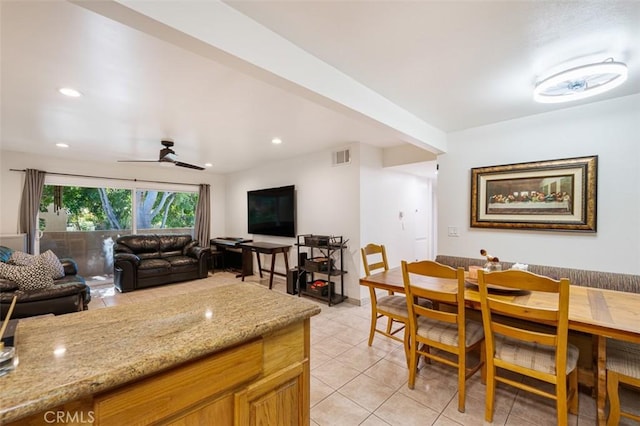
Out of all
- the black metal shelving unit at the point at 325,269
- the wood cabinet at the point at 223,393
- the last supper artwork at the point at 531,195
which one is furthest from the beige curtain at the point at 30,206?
the last supper artwork at the point at 531,195

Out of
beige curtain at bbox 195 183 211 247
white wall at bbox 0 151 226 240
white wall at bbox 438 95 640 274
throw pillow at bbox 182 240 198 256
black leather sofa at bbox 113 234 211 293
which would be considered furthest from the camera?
beige curtain at bbox 195 183 211 247

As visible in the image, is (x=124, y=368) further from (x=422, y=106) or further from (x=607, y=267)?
(x=607, y=267)

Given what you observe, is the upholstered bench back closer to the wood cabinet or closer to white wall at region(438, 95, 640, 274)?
white wall at region(438, 95, 640, 274)

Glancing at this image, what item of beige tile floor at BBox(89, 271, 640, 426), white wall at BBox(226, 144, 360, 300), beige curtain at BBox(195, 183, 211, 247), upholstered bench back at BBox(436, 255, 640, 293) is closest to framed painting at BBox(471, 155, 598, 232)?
upholstered bench back at BBox(436, 255, 640, 293)

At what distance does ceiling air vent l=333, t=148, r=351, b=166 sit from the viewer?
13.9 feet

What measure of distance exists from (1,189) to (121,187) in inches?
64.5

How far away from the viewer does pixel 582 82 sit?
2121 mm

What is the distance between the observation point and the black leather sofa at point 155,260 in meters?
4.72

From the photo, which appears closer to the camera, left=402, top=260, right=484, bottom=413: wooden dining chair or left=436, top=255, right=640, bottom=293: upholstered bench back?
left=402, top=260, right=484, bottom=413: wooden dining chair

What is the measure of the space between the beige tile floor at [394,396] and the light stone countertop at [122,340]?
1.18 metres

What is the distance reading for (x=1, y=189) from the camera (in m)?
4.54

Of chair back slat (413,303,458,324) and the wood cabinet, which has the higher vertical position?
the wood cabinet

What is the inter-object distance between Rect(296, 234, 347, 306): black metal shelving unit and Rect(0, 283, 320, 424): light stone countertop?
9.18 feet

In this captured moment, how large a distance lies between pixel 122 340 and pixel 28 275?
115 inches
